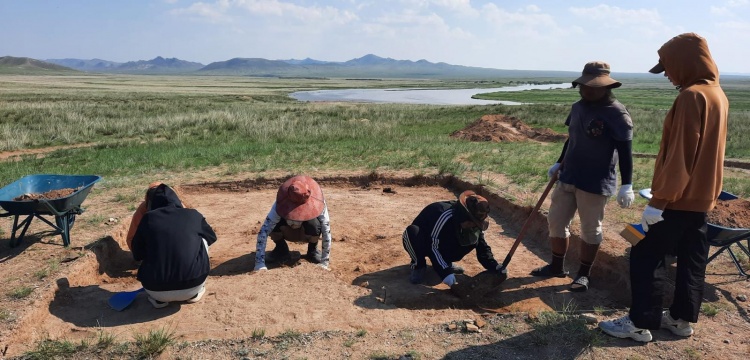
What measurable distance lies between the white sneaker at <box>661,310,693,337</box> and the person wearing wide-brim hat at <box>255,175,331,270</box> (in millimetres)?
3140

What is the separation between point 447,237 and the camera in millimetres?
4883

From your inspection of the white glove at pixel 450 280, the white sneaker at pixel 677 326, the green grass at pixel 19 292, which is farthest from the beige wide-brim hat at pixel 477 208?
the green grass at pixel 19 292

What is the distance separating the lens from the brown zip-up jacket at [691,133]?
10.3 ft

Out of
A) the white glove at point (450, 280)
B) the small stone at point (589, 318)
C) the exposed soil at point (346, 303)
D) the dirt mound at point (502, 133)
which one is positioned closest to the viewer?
the exposed soil at point (346, 303)

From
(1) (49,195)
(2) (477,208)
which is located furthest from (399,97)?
Answer: (2) (477,208)

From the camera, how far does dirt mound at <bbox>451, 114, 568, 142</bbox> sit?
18062mm

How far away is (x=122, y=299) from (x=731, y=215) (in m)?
6.29

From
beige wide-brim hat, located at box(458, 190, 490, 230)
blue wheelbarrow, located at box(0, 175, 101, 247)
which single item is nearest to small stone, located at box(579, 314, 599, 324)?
beige wide-brim hat, located at box(458, 190, 490, 230)

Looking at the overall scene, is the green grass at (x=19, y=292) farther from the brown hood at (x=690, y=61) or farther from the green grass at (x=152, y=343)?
the brown hood at (x=690, y=61)

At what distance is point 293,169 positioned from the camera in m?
10.1

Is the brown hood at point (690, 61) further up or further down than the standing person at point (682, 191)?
further up

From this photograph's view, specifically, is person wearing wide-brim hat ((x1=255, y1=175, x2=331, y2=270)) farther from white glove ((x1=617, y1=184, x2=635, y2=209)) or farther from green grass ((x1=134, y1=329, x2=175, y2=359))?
white glove ((x1=617, y1=184, x2=635, y2=209))

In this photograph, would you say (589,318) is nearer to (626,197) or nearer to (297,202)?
(626,197)

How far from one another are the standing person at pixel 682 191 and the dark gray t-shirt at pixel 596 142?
64 cm
